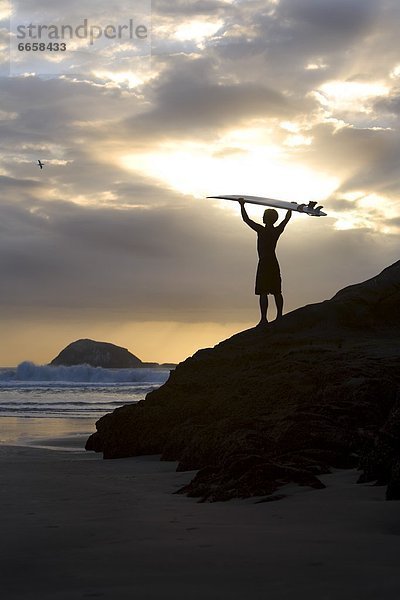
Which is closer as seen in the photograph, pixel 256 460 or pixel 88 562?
pixel 88 562

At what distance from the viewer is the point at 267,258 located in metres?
13.3

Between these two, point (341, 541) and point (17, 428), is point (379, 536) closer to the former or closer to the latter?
point (341, 541)

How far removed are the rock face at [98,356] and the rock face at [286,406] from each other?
3810 inches

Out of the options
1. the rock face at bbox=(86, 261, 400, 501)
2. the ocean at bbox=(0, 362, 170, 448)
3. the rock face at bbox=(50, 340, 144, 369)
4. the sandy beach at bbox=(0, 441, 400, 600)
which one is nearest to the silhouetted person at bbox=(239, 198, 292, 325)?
the rock face at bbox=(86, 261, 400, 501)

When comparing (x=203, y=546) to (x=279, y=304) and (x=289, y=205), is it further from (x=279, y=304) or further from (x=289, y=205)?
(x=289, y=205)

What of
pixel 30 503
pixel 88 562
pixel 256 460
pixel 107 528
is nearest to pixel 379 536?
pixel 88 562

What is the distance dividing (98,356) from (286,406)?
10245 centimetres

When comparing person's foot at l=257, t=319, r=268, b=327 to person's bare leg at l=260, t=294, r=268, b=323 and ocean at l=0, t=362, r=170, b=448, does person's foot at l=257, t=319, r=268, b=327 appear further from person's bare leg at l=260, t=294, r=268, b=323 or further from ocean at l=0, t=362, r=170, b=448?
ocean at l=0, t=362, r=170, b=448

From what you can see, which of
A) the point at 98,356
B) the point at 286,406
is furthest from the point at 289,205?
the point at 98,356

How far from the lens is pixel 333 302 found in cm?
1278

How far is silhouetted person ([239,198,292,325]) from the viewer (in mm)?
13281

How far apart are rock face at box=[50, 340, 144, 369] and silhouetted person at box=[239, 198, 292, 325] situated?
9609cm

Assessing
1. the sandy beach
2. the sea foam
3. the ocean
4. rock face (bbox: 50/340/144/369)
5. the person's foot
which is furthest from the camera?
rock face (bbox: 50/340/144/369)

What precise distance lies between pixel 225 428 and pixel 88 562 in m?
4.42
